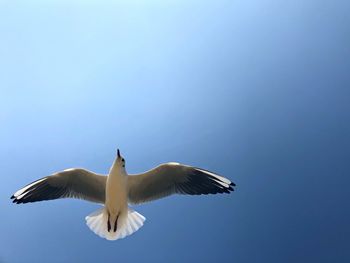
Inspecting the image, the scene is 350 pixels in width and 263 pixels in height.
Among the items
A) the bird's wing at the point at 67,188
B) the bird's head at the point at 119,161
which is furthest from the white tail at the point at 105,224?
the bird's head at the point at 119,161

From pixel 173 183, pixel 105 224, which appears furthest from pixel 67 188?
pixel 173 183

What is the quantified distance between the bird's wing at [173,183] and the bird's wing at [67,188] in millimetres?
197

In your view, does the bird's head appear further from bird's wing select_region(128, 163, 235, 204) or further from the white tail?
the white tail

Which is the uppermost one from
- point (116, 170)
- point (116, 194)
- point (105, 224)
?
point (116, 170)

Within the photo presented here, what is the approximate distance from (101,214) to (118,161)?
0.33 metres

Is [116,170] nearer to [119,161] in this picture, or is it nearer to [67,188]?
[119,161]

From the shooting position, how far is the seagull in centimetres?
253

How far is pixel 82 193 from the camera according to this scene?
2664 millimetres

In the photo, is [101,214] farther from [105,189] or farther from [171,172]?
[171,172]

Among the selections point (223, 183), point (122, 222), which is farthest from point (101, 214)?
point (223, 183)

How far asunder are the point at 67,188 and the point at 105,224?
32cm

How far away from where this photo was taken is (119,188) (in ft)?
8.28

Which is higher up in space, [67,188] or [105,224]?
[67,188]

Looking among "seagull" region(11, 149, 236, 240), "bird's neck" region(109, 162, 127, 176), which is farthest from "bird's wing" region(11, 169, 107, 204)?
"bird's neck" region(109, 162, 127, 176)
